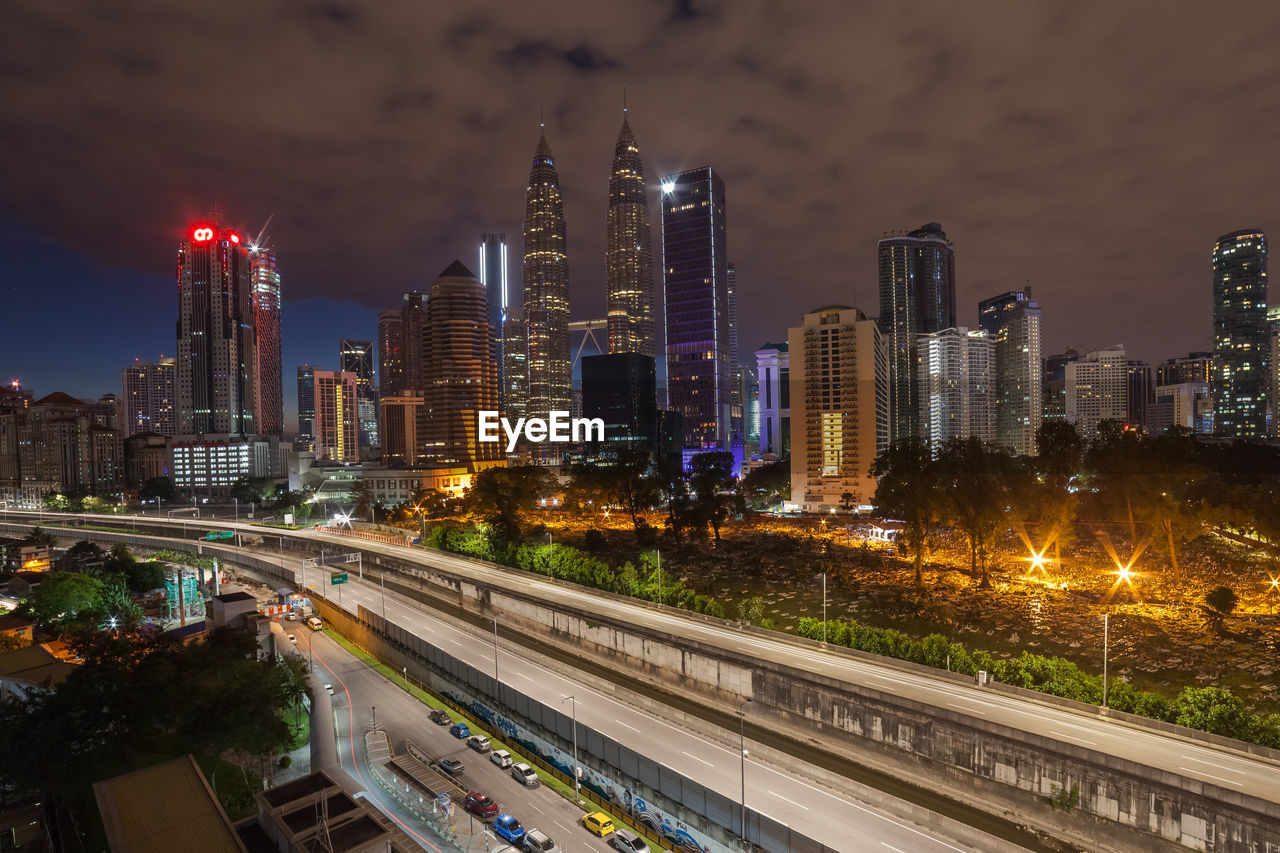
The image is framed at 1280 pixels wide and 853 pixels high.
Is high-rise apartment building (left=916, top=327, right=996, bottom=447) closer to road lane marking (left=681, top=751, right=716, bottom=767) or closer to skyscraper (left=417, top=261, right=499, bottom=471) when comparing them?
skyscraper (left=417, top=261, right=499, bottom=471)

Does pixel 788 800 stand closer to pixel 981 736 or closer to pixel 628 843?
pixel 628 843

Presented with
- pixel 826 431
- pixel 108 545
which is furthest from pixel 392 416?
pixel 826 431

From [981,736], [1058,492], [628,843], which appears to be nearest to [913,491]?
[1058,492]

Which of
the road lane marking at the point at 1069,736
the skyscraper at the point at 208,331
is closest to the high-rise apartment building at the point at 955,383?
the road lane marking at the point at 1069,736

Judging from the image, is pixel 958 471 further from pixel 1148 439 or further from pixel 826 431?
pixel 826 431

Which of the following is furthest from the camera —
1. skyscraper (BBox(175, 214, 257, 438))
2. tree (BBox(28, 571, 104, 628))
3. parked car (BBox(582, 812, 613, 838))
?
skyscraper (BBox(175, 214, 257, 438))

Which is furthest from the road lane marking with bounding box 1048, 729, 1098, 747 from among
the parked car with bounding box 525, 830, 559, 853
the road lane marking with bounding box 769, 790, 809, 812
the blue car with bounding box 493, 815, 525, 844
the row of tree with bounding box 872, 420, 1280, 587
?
the row of tree with bounding box 872, 420, 1280, 587

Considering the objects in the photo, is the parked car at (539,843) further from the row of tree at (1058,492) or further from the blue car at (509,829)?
the row of tree at (1058,492)
